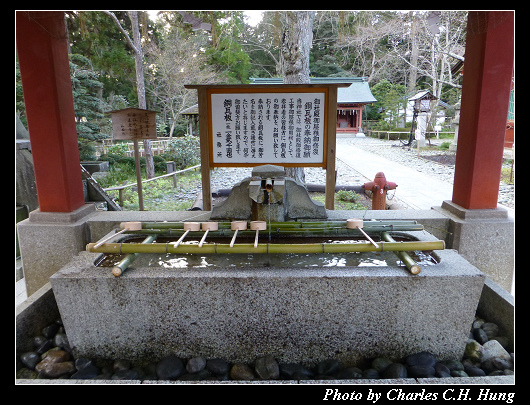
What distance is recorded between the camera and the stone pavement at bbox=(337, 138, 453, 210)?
796cm

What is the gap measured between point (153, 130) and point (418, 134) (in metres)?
14.9

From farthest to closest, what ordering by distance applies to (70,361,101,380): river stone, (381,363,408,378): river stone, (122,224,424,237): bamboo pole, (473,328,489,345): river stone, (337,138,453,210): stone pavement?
(337,138,453,210): stone pavement, (122,224,424,237): bamboo pole, (473,328,489,345): river stone, (70,361,101,380): river stone, (381,363,408,378): river stone

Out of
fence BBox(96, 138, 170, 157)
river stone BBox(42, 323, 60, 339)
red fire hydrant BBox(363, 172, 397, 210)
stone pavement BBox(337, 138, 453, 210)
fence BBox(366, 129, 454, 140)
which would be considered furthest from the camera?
fence BBox(366, 129, 454, 140)

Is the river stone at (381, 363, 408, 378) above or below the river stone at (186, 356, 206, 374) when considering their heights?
above

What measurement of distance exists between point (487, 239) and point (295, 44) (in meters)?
5.08

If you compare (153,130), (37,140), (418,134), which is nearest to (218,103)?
(153,130)

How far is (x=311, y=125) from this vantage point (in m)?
3.94

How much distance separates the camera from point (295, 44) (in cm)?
666

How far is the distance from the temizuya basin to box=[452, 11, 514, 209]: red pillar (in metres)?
1.33

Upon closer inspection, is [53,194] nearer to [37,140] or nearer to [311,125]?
[37,140]

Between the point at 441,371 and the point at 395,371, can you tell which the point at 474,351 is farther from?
the point at 395,371

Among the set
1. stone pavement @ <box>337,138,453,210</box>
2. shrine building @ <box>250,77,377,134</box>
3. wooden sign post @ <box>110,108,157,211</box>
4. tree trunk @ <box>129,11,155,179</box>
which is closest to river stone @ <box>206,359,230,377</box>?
wooden sign post @ <box>110,108,157,211</box>

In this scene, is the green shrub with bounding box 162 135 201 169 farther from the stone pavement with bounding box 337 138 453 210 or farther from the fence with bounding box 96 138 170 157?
the stone pavement with bounding box 337 138 453 210

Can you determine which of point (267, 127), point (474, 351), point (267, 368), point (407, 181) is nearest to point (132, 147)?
point (407, 181)
